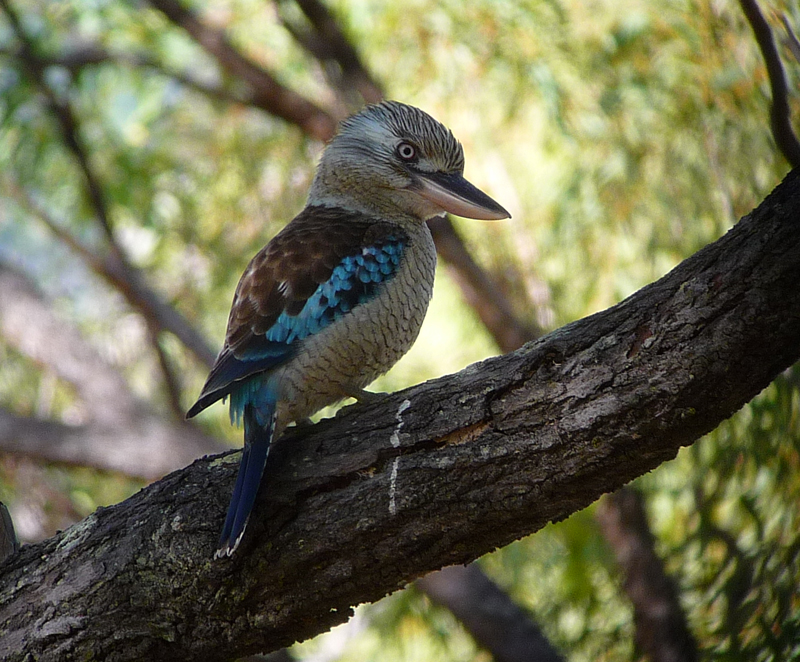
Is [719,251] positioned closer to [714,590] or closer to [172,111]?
[714,590]

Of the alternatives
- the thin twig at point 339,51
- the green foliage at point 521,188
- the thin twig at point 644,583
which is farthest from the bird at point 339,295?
the thin twig at point 644,583

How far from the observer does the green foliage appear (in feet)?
14.4

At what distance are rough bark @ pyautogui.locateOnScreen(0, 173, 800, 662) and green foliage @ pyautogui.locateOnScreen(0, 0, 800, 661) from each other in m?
1.44

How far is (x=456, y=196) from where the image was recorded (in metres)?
3.53

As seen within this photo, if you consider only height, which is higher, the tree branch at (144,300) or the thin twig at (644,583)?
the tree branch at (144,300)

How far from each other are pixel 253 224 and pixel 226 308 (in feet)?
2.84

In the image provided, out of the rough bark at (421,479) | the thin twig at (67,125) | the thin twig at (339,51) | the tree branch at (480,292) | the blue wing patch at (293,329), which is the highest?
the thin twig at (67,125)

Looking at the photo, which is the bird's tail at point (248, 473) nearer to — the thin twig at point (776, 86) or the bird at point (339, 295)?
the bird at point (339, 295)

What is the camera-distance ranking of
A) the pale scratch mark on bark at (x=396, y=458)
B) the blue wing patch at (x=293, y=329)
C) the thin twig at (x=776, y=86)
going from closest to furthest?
the pale scratch mark on bark at (x=396, y=458)
the thin twig at (x=776, y=86)
the blue wing patch at (x=293, y=329)

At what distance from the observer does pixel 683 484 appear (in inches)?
205

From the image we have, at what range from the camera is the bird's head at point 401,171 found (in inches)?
143

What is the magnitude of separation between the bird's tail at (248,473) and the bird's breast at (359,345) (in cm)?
11

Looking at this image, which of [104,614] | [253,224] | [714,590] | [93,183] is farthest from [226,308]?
[104,614]

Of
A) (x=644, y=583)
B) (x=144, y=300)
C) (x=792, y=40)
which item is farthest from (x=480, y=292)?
(x=792, y=40)
